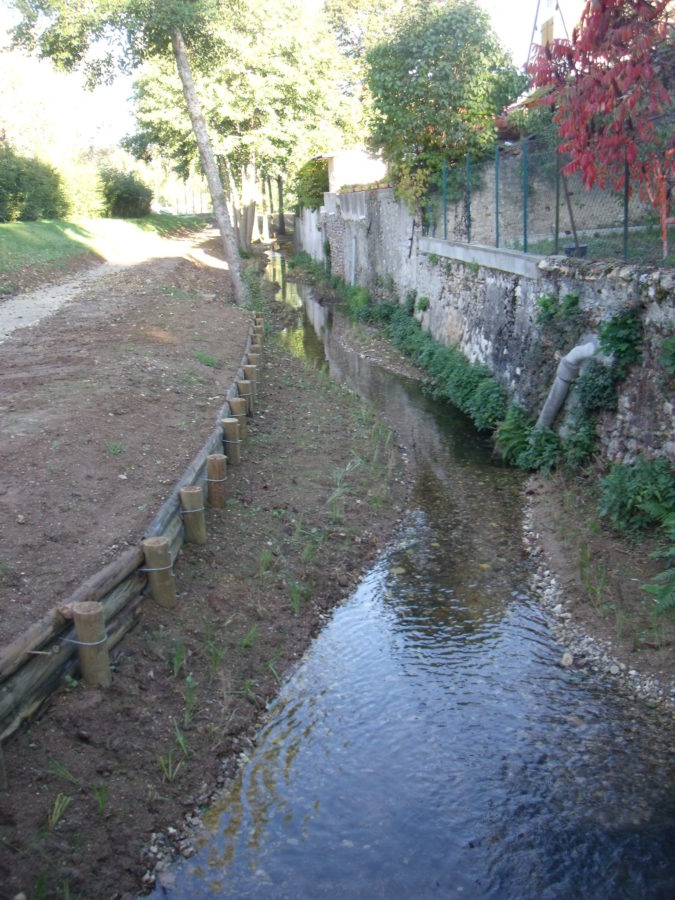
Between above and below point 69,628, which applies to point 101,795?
below

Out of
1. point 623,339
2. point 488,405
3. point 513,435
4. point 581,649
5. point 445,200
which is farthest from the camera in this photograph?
point 445,200

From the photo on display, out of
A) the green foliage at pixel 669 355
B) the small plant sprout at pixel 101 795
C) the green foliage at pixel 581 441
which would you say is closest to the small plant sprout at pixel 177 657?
the small plant sprout at pixel 101 795

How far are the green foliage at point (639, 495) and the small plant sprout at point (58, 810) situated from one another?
5.76 m

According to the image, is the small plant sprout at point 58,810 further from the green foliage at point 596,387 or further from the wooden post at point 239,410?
the green foliage at point 596,387

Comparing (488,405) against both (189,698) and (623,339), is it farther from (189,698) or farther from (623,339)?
(189,698)

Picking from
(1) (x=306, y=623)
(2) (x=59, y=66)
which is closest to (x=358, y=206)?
(2) (x=59, y=66)

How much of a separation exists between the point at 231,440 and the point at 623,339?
4.83 metres

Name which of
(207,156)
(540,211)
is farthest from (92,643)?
(207,156)

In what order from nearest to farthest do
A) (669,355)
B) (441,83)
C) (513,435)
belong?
(669,355)
(513,435)
(441,83)

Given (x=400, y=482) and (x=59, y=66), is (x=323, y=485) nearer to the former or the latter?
(x=400, y=482)

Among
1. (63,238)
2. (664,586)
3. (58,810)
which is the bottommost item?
(58,810)

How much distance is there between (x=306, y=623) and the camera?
7.56 metres

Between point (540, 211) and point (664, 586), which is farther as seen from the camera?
point (540, 211)

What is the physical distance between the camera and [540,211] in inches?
533
